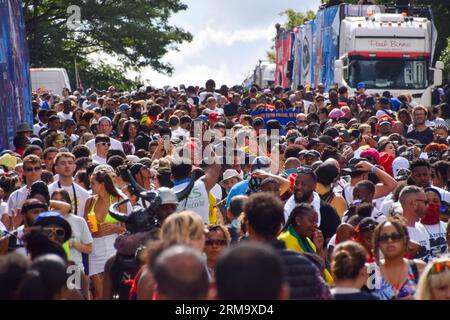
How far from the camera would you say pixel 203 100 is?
25078 mm

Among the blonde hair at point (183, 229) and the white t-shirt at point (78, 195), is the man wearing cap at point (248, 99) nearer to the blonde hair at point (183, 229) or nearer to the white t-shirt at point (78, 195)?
the white t-shirt at point (78, 195)

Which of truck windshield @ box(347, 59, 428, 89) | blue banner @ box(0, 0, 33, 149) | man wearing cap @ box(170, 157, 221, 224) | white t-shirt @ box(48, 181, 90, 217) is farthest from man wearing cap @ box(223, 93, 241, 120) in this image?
man wearing cap @ box(170, 157, 221, 224)

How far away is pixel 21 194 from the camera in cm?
1095

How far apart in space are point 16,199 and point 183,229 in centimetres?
441

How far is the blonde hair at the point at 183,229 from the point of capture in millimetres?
6840

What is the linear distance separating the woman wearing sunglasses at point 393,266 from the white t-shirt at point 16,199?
4.22 m

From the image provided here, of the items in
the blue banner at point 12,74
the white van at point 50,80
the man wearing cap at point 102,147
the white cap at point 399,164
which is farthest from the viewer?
the white van at point 50,80

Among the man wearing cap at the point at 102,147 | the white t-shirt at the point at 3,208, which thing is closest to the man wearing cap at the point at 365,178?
the white t-shirt at the point at 3,208

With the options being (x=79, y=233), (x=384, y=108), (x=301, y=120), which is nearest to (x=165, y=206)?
(x=79, y=233)

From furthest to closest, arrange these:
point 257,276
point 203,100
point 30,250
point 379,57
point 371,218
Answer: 1. point 379,57
2. point 203,100
3. point 371,218
4. point 30,250
5. point 257,276

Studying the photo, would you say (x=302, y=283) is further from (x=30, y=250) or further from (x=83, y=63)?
(x=83, y=63)
